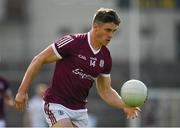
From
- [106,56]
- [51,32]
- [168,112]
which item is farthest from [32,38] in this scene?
[106,56]

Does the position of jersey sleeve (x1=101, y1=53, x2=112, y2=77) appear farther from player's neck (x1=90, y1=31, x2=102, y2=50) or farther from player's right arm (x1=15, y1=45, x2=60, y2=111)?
player's right arm (x1=15, y1=45, x2=60, y2=111)

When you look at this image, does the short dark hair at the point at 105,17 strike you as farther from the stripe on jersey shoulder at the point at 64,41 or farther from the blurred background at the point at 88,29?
the blurred background at the point at 88,29

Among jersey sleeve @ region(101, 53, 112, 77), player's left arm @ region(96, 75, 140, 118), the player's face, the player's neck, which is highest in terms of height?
the player's face

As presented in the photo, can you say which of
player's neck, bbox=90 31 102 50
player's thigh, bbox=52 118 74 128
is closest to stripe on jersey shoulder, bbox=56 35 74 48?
player's neck, bbox=90 31 102 50

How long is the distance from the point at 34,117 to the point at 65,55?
1123 cm

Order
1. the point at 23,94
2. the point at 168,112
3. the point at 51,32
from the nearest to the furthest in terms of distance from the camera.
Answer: the point at 23,94
the point at 168,112
the point at 51,32

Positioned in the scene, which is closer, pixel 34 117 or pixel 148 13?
pixel 34 117

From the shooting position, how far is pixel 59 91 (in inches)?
363

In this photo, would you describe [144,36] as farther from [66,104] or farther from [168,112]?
[66,104]

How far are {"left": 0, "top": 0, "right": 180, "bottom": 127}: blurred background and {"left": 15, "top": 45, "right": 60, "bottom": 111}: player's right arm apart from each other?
61.7 feet

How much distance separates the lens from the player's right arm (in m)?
8.79

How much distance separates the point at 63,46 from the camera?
9.08 meters

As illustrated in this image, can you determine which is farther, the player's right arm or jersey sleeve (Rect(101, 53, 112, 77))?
jersey sleeve (Rect(101, 53, 112, 77))

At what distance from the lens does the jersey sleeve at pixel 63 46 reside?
29.6ft
